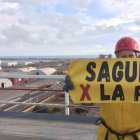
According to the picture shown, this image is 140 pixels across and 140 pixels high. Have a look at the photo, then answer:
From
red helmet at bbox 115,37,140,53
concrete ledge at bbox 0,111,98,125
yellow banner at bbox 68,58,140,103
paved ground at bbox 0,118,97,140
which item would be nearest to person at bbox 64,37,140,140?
→ red helmet at bbox 115,37,140,53

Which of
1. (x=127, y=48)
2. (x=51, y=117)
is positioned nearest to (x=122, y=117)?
(x=127, y=48)

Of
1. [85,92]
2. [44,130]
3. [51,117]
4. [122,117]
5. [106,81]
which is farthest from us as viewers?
[51,117]

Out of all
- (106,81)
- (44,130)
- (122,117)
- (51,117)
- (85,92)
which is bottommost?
(44,130)

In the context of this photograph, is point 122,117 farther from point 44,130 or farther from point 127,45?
point 44,130

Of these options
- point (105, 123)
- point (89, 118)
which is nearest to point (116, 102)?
point (105, 123)

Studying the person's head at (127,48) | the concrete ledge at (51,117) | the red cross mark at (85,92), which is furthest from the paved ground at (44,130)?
the person's head at (127,48)

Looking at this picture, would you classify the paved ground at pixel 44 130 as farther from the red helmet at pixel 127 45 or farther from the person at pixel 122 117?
the red helmet at pixel 127 45

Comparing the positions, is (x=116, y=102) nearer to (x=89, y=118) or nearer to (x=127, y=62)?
(x=127, y=62)
